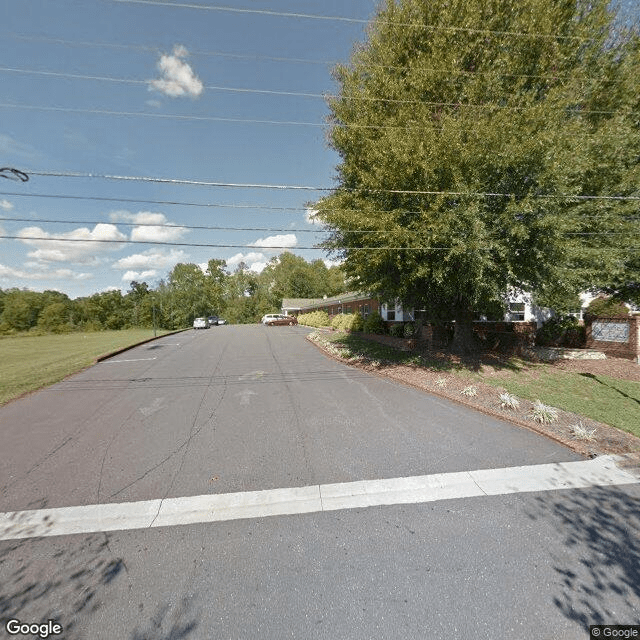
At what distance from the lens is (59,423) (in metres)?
6.36

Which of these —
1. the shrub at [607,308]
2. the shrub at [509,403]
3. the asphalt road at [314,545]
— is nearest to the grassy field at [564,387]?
the shrub at [509,403]

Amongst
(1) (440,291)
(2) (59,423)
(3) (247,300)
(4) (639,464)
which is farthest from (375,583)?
(3) (247,300)

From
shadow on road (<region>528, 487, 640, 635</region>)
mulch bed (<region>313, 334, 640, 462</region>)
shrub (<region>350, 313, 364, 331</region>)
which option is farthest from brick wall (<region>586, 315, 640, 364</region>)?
shrub (<region>350, 313, 364, 331</region>)

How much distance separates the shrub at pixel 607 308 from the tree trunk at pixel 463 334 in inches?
216

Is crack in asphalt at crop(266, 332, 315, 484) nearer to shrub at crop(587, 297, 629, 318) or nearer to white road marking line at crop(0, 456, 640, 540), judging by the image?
white road marking line at crop(0, 456, 640, 540)

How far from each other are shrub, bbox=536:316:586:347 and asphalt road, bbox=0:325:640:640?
1092 cm

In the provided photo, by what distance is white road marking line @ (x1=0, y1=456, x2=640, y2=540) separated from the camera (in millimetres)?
3389

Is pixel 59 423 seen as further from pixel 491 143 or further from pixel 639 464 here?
pixel 491 143

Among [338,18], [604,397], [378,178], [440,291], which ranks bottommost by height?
[604,397]

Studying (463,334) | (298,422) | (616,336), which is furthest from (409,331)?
(298,422)

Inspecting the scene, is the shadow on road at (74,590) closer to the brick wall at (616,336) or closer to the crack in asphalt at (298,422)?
the crack in asphalt at (298,422)

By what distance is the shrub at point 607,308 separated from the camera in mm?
12323

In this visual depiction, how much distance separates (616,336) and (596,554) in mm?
12989

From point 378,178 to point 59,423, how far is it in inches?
370
